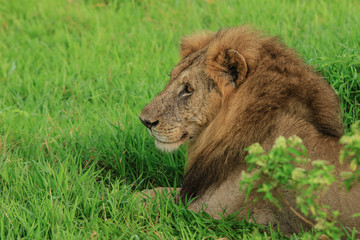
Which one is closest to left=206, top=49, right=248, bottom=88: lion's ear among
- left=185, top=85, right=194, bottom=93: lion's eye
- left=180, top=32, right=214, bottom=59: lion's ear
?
left=185, top=85, right=194, bottom=93: lion's eye

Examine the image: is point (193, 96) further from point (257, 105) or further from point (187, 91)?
point (257, 105)

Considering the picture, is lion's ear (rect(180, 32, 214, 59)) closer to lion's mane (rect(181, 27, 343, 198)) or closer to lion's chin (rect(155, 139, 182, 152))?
lion's mane (rect(181, 27, 343, 198))

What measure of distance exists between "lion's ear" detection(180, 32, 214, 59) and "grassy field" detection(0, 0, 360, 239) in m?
0.40

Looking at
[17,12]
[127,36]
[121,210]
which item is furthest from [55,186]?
[17,12]

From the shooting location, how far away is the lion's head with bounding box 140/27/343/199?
11.0 ft

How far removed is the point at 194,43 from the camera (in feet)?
13.1

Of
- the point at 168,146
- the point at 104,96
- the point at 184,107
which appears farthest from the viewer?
the point at 104,96

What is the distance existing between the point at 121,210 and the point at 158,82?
210 centimetres

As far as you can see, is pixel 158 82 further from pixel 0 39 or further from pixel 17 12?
pixel 17 12

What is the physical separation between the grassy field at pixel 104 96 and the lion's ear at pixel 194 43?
1.32 ft

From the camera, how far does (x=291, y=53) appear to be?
3.60 m

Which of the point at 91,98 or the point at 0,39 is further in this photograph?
the point at 0,39

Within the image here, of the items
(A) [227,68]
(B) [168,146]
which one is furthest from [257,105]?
(B) [168,146]

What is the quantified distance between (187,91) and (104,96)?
84.7 inches
